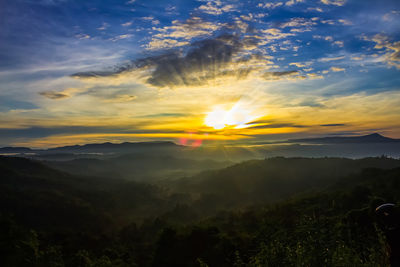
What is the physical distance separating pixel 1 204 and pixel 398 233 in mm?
216530

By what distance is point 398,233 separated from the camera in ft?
29.0

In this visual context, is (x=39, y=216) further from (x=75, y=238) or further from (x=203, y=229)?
(x=203, y=229)

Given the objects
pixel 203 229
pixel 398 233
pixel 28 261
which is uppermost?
pixel 398 233

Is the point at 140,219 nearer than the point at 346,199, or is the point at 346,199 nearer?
the point at 346,199

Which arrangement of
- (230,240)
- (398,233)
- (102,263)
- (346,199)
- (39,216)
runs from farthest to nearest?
(39,216), (346,199), (230,240), (102,263), (398,233)

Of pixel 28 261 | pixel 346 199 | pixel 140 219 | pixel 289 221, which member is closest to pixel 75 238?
pixel 289 221

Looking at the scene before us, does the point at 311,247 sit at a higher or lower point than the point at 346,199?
higher

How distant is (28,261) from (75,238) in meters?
75.5

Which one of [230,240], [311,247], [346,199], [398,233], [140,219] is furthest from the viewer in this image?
[140,219]

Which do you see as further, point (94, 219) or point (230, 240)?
point (94, 219)

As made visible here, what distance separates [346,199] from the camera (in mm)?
77375

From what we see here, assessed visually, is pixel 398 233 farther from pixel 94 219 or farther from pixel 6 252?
pixel 94 219

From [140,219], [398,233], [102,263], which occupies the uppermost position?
[398,233]

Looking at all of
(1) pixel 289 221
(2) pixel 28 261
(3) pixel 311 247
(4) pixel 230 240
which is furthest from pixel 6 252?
(1) pixel 289 221
